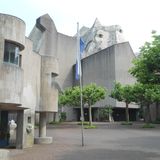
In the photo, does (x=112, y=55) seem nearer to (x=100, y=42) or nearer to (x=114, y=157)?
(x=100, y=42)

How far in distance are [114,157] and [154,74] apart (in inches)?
164

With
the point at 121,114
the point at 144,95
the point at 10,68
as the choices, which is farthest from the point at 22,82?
the point at 121,114

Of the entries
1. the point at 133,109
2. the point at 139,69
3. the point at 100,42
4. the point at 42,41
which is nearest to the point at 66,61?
the point at 42,41

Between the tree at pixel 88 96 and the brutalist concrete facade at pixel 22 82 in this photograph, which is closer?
the brutalist concrete facade at pixel 22 82

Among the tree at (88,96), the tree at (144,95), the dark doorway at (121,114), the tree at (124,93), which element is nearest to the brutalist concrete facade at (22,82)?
the tree at (88,96)

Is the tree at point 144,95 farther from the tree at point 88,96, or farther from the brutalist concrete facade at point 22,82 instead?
the brutalist concrete facade at point 22,82

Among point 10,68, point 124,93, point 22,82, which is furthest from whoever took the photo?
point 124,93

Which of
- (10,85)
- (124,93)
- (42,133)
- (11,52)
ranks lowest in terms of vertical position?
(42,133)

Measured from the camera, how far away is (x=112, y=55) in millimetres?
63719

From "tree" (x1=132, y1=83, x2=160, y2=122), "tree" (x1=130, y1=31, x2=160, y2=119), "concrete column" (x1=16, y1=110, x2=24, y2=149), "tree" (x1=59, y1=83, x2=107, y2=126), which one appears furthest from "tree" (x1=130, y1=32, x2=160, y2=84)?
"tree" (x1=59, y1=83, x2=107, y2=126)

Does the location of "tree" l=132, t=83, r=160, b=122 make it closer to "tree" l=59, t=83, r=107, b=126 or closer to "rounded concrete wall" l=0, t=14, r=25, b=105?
"tree" l=59, t=83, r=107, b=126

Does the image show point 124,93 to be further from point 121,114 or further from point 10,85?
point 10,85

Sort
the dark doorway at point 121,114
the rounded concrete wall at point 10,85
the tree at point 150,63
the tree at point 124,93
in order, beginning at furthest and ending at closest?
the dark doorway at point 121,114 < the tree at point 124,93 < the tree at point 150,63 < the rounded concrete wall at point 10,85

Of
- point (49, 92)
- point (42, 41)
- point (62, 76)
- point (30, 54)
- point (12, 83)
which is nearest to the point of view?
point (12, 83)
